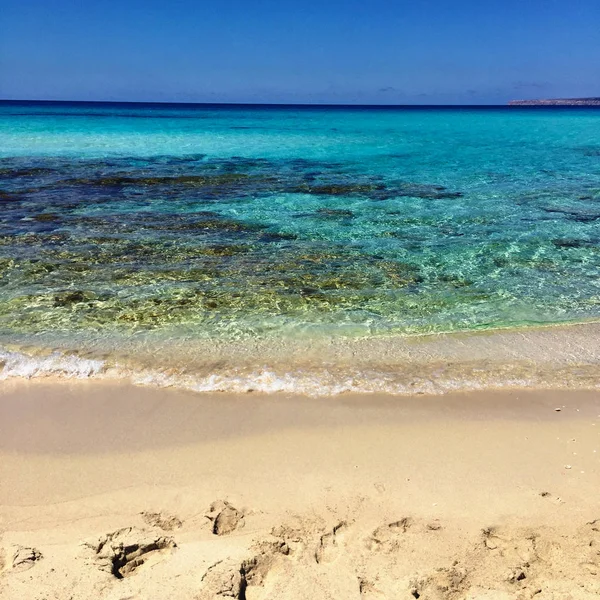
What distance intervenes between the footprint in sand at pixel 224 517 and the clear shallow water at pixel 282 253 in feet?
7.49

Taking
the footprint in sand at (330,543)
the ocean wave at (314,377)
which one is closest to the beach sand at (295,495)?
the footprint in sand at (330,543)

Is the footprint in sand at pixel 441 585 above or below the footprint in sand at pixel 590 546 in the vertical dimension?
below

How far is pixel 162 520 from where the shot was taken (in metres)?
3.64

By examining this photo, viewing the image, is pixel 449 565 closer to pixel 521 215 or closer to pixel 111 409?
pixel 111 409

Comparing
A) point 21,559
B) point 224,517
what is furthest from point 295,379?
point 21,559

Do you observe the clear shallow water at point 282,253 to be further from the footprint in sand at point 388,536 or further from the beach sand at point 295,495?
the footprint in sand at point 388,536

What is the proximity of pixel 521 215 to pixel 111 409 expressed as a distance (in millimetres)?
11480

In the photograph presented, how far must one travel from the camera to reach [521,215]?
13312mm

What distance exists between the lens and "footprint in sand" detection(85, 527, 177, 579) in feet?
10.6

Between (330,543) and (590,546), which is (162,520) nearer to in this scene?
(330,543)

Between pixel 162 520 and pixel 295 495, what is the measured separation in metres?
0.95

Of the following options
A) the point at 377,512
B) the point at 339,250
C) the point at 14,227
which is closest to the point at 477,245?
the point at 339,250

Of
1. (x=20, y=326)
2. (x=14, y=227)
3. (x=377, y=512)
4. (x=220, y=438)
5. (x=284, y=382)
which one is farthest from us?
(x=14, y=227)

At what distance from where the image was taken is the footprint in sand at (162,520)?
141 inches
